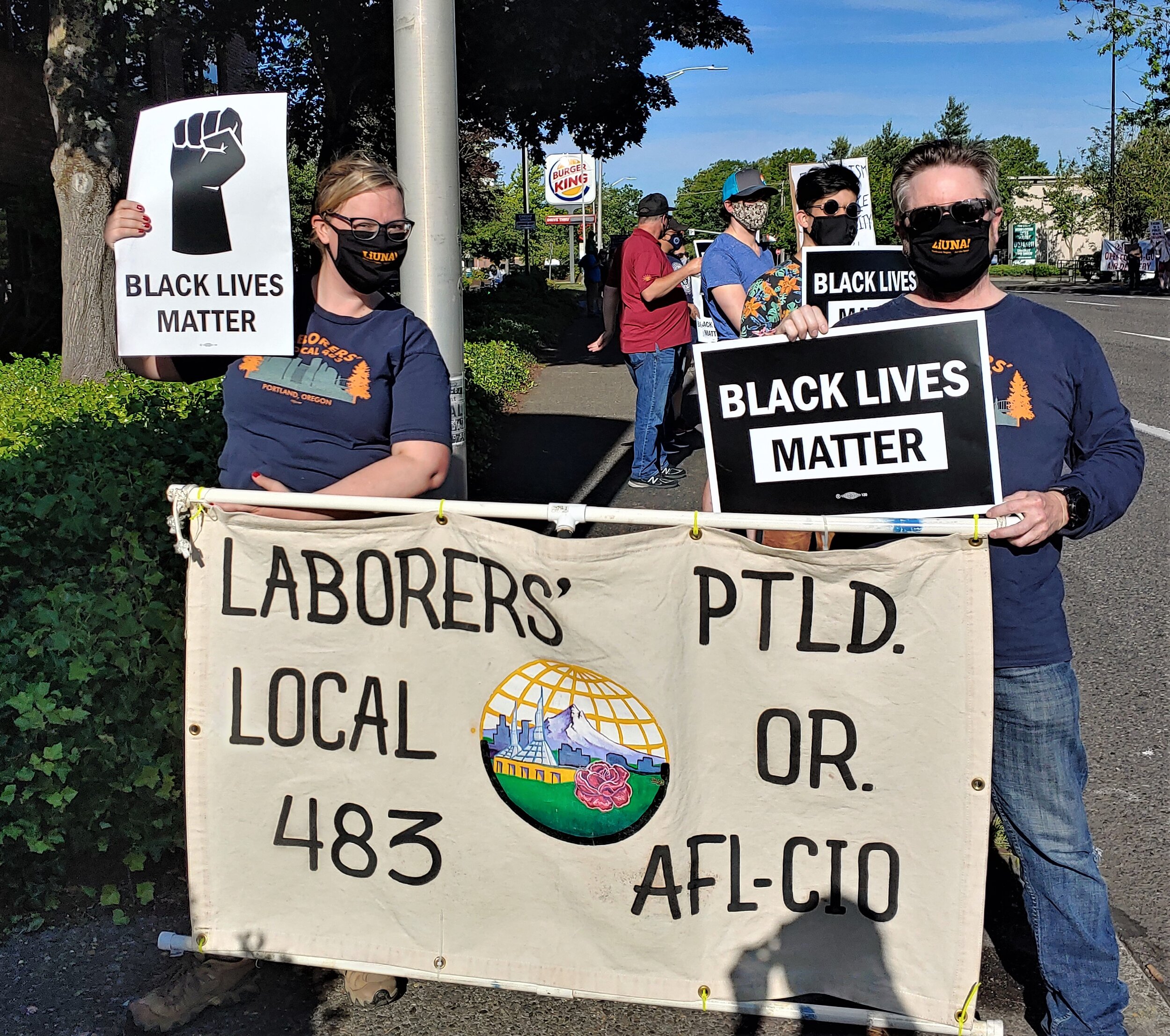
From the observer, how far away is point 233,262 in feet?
10.2

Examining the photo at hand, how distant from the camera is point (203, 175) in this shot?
10.0 ft

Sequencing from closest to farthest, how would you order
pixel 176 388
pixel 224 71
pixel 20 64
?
1. pixel 176 388
2. pixel 20 64
3. pixel 224 71

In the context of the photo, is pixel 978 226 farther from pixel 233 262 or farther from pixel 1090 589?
pixel 1090 589

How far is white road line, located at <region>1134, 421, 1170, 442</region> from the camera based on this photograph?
11.0m

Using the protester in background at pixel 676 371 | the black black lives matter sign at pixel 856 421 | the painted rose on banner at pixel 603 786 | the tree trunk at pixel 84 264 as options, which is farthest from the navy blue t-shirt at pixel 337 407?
the tree trunk at pixel 84 264

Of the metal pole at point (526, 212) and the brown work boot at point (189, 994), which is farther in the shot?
the metal pole at point (526, 212)

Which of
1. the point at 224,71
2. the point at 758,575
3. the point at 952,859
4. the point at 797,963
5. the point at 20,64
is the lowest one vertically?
the point at 797,963

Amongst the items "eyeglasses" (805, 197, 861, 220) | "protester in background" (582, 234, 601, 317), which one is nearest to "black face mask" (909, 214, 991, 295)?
"eyeglasses" (805, 197, 861, 220)

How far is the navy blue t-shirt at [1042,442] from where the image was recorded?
267 cm

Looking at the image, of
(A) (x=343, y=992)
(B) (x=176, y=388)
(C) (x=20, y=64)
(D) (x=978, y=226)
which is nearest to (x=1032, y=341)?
(D) (x=978, y=226)

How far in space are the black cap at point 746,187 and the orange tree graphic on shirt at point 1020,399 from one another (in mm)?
4154

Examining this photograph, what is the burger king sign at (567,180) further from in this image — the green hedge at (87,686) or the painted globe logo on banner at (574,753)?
the painted globe logo on banner at (574,753)

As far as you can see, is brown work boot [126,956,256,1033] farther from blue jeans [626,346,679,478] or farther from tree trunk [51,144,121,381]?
tree trunk [51,144,121,381]

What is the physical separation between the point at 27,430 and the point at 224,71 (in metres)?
22.5
